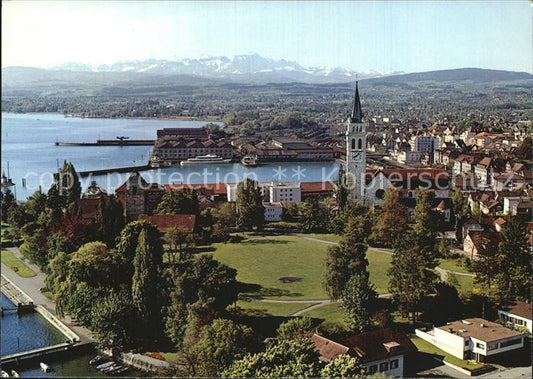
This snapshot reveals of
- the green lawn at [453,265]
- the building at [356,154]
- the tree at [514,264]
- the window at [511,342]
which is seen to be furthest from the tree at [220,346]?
the building at [356,154]

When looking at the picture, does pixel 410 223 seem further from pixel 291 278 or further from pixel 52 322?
pixel 52 322

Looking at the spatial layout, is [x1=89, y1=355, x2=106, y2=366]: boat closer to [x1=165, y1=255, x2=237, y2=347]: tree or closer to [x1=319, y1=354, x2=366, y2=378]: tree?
[x1=165, y1=255, x2=237, y2=347]: tree

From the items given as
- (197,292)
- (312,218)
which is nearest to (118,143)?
(312,218)

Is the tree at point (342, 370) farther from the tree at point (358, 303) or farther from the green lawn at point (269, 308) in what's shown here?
the green lawn at point (269, 308)

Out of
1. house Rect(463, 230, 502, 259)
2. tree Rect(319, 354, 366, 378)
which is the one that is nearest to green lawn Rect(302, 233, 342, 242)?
house Rect(463, 230, 502, 259)

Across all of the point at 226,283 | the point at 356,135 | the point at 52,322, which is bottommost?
the point at 52,322

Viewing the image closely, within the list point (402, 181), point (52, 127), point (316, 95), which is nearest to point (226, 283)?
point (402, 181)
